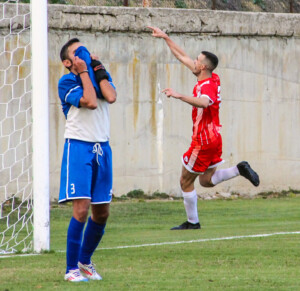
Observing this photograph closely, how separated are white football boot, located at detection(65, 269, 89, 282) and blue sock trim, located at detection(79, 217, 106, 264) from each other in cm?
24

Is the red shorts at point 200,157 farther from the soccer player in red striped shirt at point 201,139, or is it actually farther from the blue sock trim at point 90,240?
the blue sock trim at point 90,240

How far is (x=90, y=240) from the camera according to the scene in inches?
288

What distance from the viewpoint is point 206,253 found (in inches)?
337

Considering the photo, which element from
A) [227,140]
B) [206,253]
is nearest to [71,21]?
[227,140]

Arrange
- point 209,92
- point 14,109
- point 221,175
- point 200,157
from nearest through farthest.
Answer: point 209,92 → point 200,157 → point 221,175 → point 14,109

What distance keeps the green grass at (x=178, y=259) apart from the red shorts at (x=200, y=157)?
0.77 metres

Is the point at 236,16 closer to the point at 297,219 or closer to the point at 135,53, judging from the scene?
the point at 135,53

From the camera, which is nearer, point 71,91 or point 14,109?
point 71,91

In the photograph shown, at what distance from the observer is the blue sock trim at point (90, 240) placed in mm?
7277

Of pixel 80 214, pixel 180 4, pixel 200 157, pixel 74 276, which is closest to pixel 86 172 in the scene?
pixel 80 214

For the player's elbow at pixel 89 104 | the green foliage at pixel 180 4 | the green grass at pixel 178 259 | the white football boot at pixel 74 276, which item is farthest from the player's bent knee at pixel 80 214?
the green foliage at pixel 180 4

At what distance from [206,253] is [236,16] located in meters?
8.28

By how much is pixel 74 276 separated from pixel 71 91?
4.74 feet

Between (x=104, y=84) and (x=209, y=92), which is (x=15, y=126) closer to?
(x=209, y=92)
